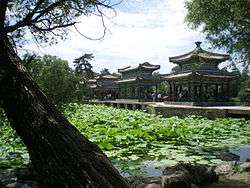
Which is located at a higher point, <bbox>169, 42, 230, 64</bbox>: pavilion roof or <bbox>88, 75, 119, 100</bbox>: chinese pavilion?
<bbox>169, 42, 230, 64</bbox>: pavilion roof

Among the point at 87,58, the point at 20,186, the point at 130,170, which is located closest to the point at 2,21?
the point at 20,186

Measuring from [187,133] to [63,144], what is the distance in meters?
11.3

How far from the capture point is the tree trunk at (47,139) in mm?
2445

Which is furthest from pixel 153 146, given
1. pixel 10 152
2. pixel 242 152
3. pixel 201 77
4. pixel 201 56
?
pixel 201 56

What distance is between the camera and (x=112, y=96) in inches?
2250

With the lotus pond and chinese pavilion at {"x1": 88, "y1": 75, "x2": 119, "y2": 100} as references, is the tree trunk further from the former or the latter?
chinese pavilion at {"x1": 88, "y1": 75, "x2": 119, "y2": 100}

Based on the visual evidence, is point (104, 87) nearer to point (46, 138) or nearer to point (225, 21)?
point (225, 21)

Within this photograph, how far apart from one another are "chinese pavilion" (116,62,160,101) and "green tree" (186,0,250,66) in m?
24.4

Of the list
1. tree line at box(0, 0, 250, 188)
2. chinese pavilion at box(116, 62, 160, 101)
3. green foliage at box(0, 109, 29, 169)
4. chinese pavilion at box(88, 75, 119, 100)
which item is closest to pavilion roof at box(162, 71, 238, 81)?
chinese pavilion at box(116, 62, 160, 101)

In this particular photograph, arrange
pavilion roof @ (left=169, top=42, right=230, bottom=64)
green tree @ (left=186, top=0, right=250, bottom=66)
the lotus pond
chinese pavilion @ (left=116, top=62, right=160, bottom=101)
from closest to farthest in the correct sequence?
the lotus pond < green tree @ (left=186, top=0, right=250, bottom=66) < pavilion roof @ (left=169, top=42, right=230, bottom=64) < chinese pavilion @ (left=116, top=62, right=160, bottom=101)

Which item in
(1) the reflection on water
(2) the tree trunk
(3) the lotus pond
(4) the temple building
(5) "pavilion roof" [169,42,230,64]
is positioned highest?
(5) "pavilion roof" [169,42,230,64]

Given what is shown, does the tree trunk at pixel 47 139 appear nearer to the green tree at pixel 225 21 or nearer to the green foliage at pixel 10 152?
the green foliage at pixel 10 152

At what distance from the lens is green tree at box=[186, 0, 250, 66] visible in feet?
51.8

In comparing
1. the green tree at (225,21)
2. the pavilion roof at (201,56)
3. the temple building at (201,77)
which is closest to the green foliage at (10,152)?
the green tree at (225,21)
